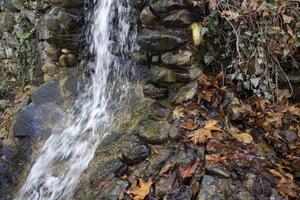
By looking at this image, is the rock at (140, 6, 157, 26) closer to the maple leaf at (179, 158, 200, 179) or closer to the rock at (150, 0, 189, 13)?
the rock at (150, 0, 189, 13)

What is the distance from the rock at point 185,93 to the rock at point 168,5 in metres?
0.82

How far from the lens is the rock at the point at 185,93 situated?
13.0 feet

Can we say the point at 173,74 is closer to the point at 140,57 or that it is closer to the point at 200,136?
the point at 140,57

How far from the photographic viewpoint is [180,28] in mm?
4133

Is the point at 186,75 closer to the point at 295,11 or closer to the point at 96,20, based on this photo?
the point at 295,11

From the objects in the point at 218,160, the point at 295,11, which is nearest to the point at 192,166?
the point at 218,160

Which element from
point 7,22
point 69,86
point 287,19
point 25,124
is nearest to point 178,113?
point 287,19

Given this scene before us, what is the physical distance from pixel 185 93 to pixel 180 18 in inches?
31.7

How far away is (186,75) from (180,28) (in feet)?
1.72

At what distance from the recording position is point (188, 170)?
3.25m

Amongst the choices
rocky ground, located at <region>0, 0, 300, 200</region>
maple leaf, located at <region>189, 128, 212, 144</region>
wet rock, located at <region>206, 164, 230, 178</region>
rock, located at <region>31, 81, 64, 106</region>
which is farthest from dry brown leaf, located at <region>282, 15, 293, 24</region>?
rock, located at <region>31, 81, 64, 106</region>

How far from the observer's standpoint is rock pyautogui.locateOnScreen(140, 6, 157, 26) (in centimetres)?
420

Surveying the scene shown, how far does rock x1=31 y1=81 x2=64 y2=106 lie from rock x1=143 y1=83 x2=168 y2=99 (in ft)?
4.44

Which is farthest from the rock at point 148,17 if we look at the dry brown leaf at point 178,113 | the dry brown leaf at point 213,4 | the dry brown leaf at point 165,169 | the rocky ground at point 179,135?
the dry brown leaf at point 165,169
